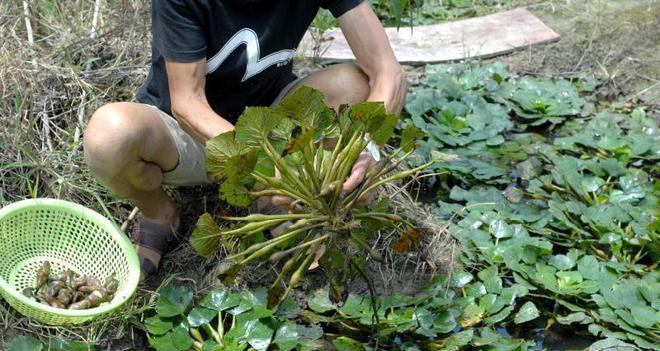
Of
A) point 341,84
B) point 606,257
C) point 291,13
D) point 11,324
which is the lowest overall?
point 606,257

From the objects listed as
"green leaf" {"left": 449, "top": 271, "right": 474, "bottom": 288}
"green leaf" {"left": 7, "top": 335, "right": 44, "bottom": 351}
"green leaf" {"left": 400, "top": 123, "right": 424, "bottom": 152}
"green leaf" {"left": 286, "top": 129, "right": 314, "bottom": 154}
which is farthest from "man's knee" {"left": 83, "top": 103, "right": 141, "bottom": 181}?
"green leaf" {"left": 449, "top": 271, "right": 474, "bottom": 288}

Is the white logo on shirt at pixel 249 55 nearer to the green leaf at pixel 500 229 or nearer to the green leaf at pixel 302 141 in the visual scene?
the green leaf at pixel 302 141

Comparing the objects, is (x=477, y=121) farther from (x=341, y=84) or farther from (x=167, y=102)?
(x=167, y=102)

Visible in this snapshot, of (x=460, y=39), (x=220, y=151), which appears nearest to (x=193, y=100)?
(x=220, y=151)

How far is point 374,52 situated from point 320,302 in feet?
2.40

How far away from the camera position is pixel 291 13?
2.51 meters

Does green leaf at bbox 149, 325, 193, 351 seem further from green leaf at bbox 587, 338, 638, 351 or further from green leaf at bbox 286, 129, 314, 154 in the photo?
green leaf at bbox 587, 338, 638, 351

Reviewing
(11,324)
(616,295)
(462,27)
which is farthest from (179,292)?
(462,27)

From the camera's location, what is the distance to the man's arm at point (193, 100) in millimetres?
2246

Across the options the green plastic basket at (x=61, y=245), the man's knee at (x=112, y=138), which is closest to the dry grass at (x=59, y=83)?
the green plastic basket at (x=61, y=245)

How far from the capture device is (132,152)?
233 cm

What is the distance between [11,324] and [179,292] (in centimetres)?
45

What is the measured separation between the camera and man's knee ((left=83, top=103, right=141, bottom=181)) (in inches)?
90.3

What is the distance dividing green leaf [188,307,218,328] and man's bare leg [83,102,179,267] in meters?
0.28
